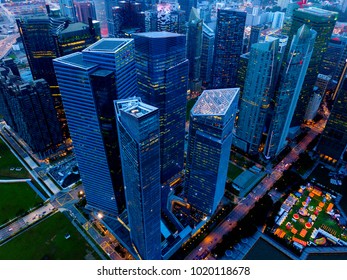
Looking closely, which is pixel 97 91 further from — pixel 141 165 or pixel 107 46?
pixel 141 165

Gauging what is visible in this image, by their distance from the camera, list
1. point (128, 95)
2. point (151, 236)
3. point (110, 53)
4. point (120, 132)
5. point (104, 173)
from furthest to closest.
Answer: point (104, 173)
point (128, 95)
point (151, 236)
point (110, 53)
point (120, 132)

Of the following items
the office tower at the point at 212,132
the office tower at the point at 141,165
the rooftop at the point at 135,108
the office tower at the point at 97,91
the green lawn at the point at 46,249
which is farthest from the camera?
the green lawn at the point at 46,249

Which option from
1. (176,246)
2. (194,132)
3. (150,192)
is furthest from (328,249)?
(150,192)

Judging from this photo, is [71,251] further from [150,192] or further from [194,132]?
[194,132]

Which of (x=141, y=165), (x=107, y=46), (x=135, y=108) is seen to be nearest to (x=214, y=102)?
(x=135, y=108)

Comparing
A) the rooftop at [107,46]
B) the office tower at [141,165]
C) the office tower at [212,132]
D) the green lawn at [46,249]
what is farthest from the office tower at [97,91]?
the green lawn at [46,249]

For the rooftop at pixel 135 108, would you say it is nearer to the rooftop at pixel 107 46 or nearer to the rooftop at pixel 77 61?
the rooftop at pixel 77 61
